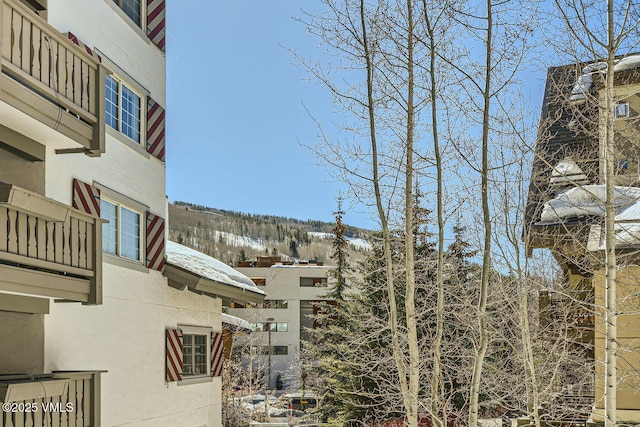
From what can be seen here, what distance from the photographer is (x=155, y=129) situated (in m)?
14.2

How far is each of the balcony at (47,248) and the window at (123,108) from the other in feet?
10.1

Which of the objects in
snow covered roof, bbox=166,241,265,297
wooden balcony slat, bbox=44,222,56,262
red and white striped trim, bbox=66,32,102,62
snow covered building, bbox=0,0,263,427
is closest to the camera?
snow covered building, bbox=0,0,263,427

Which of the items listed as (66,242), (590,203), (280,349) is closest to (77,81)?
(66,242)

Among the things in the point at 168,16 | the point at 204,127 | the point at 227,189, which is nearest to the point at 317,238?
the point at 227,189

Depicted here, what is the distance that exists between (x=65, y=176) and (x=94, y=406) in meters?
3.28

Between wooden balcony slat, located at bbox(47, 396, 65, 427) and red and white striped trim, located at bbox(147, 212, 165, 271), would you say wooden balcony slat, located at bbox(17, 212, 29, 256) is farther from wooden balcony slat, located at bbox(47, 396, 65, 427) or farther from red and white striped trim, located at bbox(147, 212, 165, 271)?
red and white striped trim, located at bbox(147, 212, 165, 271)

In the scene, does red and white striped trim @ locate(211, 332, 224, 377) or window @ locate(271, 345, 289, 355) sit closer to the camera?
red and white striped trim @ locate(211, 332, 224, 377)

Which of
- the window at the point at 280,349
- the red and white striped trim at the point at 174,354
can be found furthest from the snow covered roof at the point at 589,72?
the window at the point at 280,349

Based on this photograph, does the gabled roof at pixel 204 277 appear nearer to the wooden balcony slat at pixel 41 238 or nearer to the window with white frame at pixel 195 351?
the window with white frame at pixel 195 351

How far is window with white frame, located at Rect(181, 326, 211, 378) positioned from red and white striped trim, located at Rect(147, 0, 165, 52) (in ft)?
18.9

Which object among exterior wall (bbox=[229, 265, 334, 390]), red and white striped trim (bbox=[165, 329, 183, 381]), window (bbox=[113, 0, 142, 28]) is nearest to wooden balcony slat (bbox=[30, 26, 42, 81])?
window (bbox=[113, 0, 142, 28])

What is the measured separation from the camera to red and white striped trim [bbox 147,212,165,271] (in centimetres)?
1361

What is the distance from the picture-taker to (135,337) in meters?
12.8

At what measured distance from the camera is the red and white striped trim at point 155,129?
13938 mm
